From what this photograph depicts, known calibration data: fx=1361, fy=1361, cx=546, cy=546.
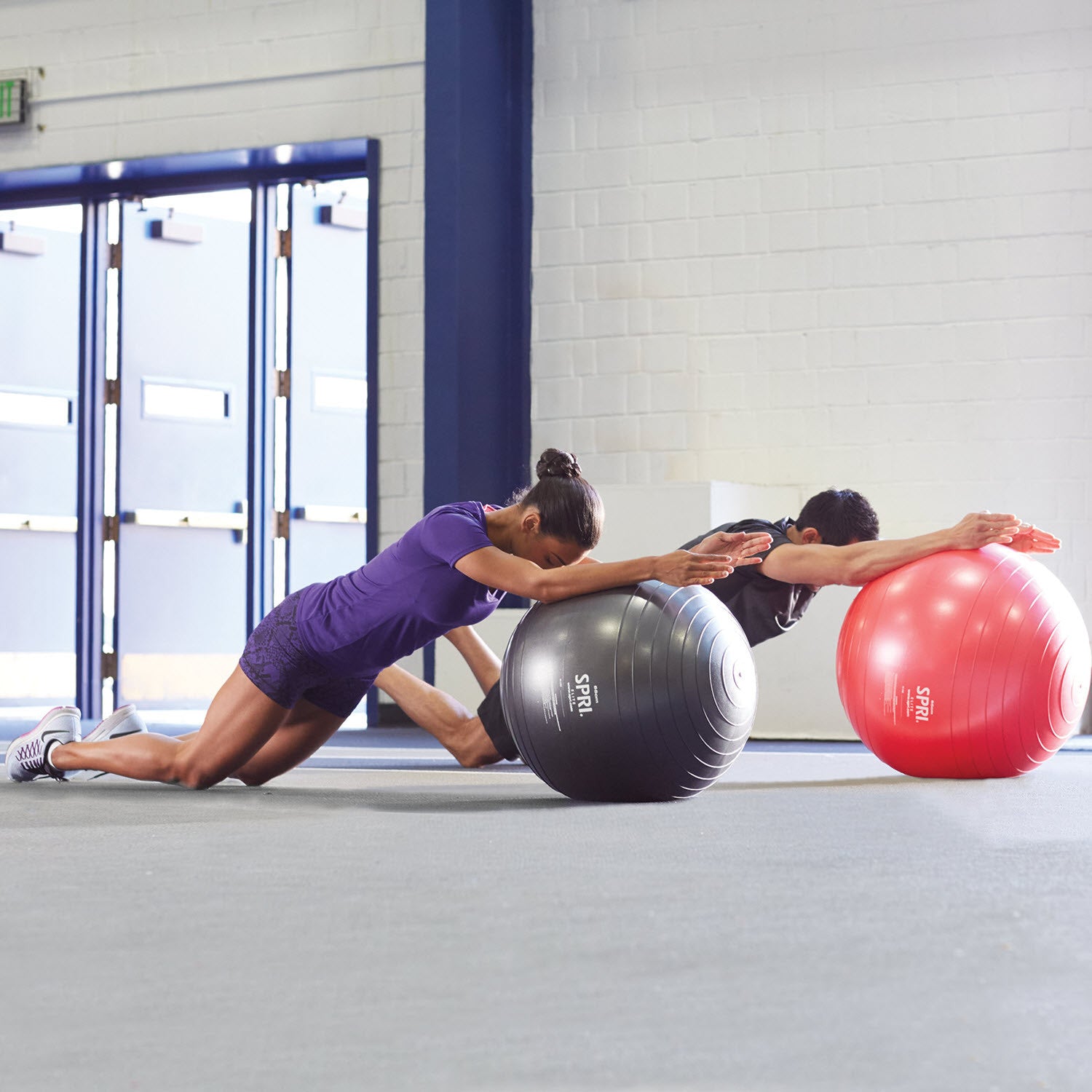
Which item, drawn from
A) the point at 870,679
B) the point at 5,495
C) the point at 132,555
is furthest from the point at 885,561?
the point at 5,495

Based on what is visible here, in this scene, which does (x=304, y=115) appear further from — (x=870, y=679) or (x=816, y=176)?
(x=870, y=679)

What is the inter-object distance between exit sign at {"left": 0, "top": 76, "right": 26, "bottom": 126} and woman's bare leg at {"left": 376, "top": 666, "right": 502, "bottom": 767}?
4680 mm

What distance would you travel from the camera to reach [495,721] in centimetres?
414

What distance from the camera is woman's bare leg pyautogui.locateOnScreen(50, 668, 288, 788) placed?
11.2 ft

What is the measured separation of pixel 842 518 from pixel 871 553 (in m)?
0.16

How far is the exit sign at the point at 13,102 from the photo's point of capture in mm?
7320

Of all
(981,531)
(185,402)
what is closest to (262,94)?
(185,402)

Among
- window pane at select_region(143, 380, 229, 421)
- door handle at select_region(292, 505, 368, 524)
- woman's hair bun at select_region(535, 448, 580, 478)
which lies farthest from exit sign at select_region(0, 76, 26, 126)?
woman's hair bun at select_region(535, 448, 580, 478)

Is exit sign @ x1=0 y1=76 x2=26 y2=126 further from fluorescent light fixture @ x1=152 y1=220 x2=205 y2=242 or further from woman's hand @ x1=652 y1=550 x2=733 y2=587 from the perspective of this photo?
woman's hand @ x1=652 y1=550 x2=733 y2=587

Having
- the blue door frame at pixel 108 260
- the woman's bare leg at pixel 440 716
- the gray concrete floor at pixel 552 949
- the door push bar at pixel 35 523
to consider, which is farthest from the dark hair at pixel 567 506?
the door push bar at pixel 35 523

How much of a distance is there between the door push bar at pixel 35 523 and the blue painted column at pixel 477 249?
9.85 feet

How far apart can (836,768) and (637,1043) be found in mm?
3105

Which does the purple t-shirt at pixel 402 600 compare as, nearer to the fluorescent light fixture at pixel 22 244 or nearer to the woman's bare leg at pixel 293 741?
the woman's bare leg at pixel 293 741

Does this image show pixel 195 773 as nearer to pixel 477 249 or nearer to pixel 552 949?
pixel 552 949
